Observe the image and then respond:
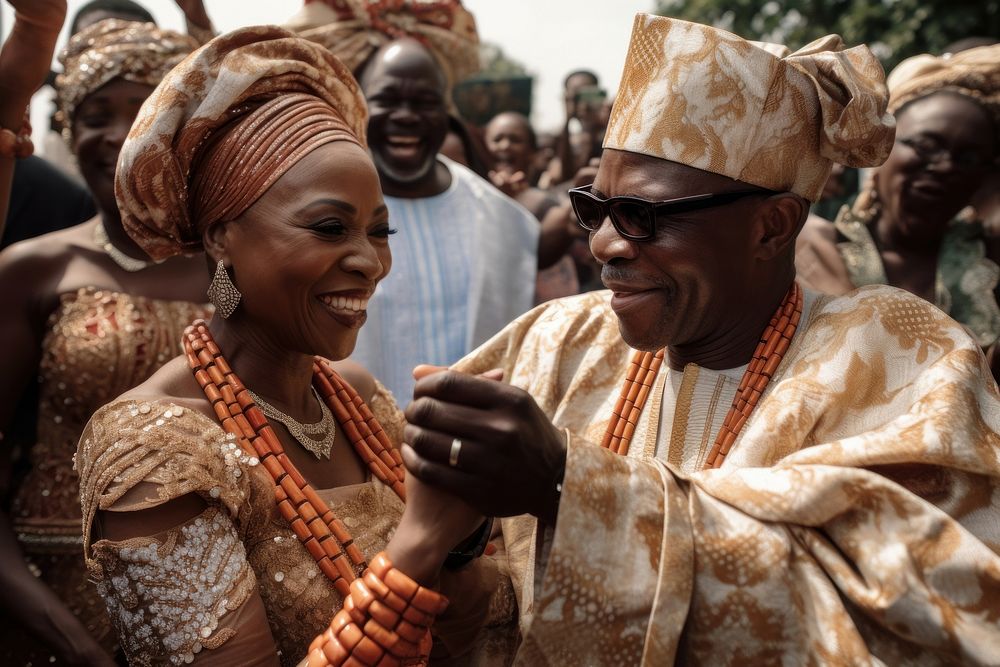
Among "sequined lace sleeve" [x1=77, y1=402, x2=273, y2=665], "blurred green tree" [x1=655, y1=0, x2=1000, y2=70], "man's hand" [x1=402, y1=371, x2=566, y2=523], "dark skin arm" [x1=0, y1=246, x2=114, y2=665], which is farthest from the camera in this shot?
"blurred green tree" [x1=655, y1=0, x2=1000, y2=70]

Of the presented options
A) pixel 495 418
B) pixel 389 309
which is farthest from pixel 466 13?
pixel 495 418

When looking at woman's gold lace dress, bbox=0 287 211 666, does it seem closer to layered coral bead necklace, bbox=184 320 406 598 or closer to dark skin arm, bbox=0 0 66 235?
dark skin arm, bbox=0 0 66 235

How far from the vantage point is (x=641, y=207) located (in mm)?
2609

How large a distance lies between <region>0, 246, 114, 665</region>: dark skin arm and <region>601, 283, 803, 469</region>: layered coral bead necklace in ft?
5.35

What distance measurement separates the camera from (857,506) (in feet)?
7.14

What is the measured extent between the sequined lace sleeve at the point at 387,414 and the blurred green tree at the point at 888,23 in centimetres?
1195

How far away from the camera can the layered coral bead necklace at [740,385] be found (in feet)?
8.74

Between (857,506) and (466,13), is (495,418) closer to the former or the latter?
(857,506)

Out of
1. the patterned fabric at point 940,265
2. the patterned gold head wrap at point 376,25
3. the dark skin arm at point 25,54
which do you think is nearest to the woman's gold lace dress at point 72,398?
the dark skin arm at point 25,54

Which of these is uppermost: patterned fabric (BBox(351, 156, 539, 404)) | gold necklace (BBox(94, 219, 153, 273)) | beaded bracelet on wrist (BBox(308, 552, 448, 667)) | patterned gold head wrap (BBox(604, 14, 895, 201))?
patterned gold head wrap (BBox(604, 14, 895, 201))

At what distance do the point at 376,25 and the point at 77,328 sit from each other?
7.99ft

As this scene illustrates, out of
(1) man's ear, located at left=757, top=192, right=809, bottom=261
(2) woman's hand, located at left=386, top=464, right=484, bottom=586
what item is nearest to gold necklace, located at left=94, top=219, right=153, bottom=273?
(2) woman's hand, located at left=386, top=464, right=484, bottom=586

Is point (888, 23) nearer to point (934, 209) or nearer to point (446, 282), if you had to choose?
point (934, 209)

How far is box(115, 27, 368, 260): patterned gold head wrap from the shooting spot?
2580mm
